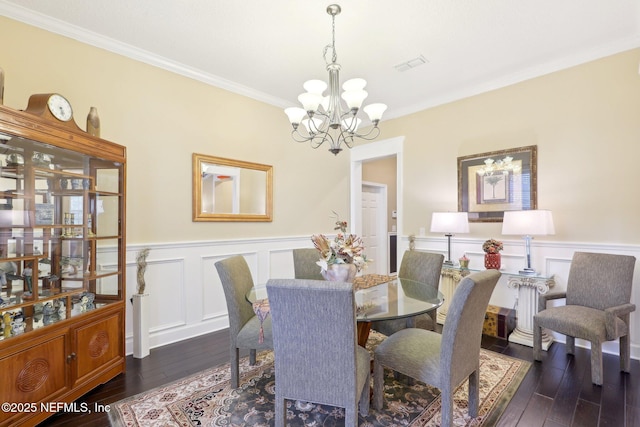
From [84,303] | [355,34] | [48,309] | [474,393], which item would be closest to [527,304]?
[474,393]

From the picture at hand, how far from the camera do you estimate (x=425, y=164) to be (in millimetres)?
4184

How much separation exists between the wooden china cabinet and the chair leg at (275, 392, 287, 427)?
145 centimetres

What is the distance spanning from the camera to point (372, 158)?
16.0 ft

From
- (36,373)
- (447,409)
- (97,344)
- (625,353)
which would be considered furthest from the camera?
(625,353)

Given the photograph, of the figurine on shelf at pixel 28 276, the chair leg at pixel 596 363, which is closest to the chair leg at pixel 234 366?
the figurine on shelf at pixel 28 276

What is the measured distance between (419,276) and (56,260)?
9.77 ft

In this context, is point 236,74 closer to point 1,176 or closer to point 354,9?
point 354,9

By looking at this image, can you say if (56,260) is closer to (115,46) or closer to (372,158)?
(115,46)

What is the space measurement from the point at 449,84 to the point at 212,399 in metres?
3.95

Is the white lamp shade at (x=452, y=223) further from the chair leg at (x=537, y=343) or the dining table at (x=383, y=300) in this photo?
the chair leg at (x=537, y=343)

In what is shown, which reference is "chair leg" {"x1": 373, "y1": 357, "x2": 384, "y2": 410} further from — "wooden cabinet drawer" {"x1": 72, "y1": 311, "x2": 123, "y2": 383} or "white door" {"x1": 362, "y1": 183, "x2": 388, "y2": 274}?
"white door" {"x1": 362, "y1": 183, "x2": 388, "y2": 274}

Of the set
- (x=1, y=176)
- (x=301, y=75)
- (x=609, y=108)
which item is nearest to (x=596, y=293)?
(x=609, y=108)

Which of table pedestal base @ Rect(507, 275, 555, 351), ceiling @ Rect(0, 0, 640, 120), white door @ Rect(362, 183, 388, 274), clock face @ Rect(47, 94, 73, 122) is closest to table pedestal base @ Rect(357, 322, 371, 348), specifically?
table pedestal base @ Rect(507, 275, 555, 351)

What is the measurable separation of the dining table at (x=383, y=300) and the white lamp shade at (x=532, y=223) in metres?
1.01
